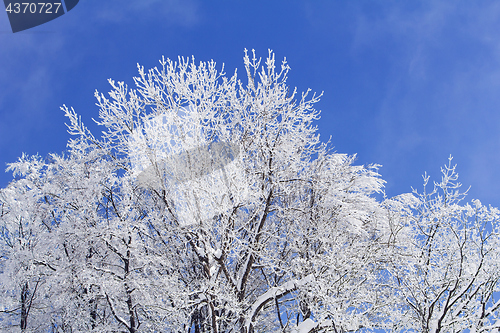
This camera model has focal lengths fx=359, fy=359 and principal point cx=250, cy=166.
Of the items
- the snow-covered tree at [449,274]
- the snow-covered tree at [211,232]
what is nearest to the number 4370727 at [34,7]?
the snow-covered tree at [211,232]

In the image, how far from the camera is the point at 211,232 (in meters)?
7.81

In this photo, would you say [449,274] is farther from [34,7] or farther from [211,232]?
[34,7]

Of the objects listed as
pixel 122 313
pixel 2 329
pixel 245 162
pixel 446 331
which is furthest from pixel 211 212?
pixel 2 329

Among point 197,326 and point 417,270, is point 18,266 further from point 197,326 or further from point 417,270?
point 417,270

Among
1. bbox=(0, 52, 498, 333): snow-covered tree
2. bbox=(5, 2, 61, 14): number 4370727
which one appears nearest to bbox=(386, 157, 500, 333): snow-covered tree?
bbox=(0, 52, 498, 333): snow-covered tree

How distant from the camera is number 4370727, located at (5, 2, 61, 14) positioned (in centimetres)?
1196

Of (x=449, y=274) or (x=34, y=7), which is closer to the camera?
(x=449, y=274)

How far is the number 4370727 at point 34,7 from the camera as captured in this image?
1196 centimetres

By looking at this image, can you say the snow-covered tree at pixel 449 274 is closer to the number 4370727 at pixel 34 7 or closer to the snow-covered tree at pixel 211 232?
the snow-covered tree at pixel 211 232

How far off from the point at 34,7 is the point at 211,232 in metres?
10.6

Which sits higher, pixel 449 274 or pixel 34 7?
pixel 34 7

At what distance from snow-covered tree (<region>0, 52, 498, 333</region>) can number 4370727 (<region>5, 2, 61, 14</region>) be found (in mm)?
5165

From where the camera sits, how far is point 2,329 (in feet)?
32.8

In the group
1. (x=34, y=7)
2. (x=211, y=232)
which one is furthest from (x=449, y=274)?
(x=34, y=7)
